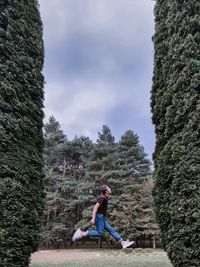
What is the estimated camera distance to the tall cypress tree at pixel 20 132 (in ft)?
14.6

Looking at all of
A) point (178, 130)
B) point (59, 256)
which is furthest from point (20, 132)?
point (59, 256)

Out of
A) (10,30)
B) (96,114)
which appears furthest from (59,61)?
(96,114)

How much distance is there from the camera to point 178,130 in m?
4.62

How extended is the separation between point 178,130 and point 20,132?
2.48m

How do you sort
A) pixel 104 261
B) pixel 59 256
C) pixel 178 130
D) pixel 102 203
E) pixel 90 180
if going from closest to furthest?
pixel 178 130, pixel 102 203, pixel 104 261, pixel 59 256, pixel 90 180

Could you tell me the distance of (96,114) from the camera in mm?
25250

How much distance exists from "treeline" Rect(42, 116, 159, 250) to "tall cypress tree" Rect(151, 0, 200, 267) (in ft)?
66.8

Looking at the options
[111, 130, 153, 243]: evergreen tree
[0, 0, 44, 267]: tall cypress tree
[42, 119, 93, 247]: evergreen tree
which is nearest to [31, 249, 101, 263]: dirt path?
[111, 130, 153, 243]: evergreen tree

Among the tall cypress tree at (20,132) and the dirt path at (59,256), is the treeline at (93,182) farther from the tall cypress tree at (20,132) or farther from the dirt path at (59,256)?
the tall cypress tree at (20,132)

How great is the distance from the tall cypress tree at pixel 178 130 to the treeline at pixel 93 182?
2037cm

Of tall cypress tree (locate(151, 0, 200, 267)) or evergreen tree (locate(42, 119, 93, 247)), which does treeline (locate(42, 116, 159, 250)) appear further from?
tall cypress tree (locate(151, 0, 200, 267))

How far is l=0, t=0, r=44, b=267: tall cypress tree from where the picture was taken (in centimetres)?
444

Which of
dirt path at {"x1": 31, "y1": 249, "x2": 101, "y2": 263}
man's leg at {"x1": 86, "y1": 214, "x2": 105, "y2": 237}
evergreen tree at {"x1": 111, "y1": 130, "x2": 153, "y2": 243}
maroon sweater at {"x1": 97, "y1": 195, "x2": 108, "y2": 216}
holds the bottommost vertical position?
dirt path at {"x1": 31, "y1": 249, "x2": 101, "y2": 263}

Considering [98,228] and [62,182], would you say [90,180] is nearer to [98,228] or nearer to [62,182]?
[62,182]
